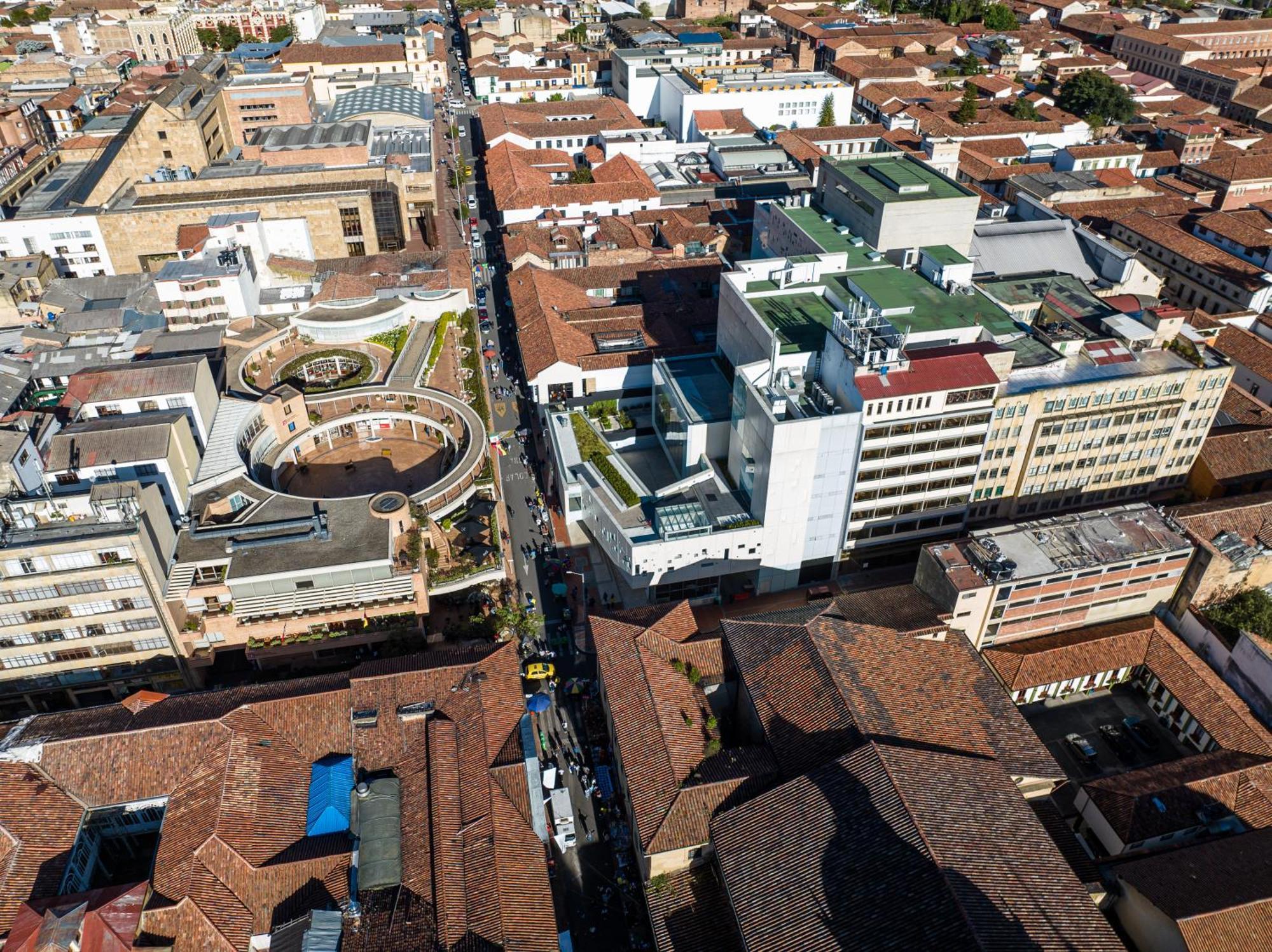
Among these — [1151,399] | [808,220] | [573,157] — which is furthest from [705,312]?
[573,157]

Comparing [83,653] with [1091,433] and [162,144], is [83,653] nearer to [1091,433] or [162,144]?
[1091,433]

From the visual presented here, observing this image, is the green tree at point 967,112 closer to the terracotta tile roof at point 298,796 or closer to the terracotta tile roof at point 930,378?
the terracotta tile roof at point 930,378

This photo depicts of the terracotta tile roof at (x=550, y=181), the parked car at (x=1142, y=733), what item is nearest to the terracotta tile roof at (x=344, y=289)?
the terracotta tile roof at (x=550, y=181)

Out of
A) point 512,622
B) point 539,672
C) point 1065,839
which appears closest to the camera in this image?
point 1065,839

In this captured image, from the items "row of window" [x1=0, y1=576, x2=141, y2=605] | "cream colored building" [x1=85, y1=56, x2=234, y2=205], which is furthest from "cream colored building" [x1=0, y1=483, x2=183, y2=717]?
"cream colored building" [x1=85, y1=56, x2=234, y2=205]

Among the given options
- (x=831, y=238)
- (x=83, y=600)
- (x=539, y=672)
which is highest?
(x=831, y=238)

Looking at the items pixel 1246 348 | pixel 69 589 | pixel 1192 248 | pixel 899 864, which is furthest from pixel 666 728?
pixel 1192 248

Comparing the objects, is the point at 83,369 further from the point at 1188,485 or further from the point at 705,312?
the point at 1188,485
